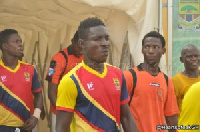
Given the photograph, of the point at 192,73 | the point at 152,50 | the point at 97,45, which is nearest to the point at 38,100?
the point at 152,50

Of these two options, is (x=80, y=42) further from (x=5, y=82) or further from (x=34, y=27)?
(x=34, y=27)

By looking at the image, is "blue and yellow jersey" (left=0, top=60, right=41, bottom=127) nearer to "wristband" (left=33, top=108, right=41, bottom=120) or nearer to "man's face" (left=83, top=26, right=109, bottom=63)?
"wristband" (left=33, top=108, right=41, bottom=120)

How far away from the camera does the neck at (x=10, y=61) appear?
18.6 feet

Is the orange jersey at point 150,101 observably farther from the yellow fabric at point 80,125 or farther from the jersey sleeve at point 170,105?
the yellow fabric at point 80,125

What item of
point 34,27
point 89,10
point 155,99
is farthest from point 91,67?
point 34,27

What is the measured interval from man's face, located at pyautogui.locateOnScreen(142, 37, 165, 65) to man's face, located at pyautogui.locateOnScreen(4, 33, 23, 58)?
148 cm

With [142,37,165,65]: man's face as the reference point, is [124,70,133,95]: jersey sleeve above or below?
below

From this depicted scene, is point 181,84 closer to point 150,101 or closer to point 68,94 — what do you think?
point 150,101

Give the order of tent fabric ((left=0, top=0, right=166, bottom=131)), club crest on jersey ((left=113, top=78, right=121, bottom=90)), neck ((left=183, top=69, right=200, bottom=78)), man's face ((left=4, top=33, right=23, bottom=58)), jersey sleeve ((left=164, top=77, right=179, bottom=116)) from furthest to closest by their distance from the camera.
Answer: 1. tent fabric ((left=0, top=0, right=166, bottom=131))
2. neck ((left=183, top=69, right=200, bottom=78))
3. man's face ((left=4, top=33, right=23, bottom=58))
4. jersey sleeve ((left=164, top=77, right=179, bottom=116))
5. club crest on jersey ((left=113, top=78, right=121, bottom=90))

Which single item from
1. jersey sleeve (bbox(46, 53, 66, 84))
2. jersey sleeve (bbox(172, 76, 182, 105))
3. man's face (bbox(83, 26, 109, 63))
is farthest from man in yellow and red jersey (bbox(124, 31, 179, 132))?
jersey sleeve (bbox(46, 53, 66, 84))

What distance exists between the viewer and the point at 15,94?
5477 mm

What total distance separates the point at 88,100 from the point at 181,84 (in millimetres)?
2304

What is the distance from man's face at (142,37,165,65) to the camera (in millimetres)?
5066

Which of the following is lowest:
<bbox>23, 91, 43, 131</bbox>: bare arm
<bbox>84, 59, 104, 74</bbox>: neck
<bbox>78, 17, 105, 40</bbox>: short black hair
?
<bbox>23, 91, 43, 131</bbox>: bare arm
